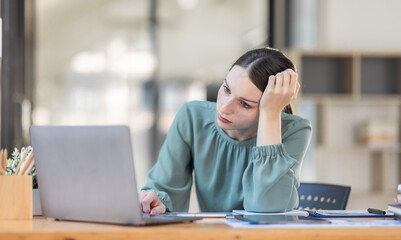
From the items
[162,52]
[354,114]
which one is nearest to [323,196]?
[354,114]

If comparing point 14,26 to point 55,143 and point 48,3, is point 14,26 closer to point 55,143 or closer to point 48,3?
point 48,3

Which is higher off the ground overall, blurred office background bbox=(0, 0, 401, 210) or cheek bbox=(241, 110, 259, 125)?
blurred office background bbox=(0, 0, 401, 210)

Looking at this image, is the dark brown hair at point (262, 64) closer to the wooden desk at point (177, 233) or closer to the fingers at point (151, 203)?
the fingers at point (151, 203)

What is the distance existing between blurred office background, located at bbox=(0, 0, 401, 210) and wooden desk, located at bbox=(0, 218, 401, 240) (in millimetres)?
4494

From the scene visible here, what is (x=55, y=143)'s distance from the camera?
62.8 inches

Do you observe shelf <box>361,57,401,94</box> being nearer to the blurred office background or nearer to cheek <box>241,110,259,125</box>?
the blurred office background

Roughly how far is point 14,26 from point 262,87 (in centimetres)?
420

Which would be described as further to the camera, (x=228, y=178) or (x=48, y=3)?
(x=48, y=3)

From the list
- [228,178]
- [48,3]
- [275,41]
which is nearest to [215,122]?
[228,178]

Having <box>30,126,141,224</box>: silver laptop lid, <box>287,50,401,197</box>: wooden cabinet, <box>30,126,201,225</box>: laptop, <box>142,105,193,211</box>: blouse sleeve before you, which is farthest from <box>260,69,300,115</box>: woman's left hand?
<box>287,50,401,197</box>: wooden cabinet

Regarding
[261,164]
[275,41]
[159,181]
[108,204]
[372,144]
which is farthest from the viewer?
[275,41]

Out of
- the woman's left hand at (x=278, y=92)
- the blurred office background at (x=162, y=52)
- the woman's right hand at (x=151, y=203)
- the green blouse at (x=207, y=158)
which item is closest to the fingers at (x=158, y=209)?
the woman's right hand at (x=151, y=203)

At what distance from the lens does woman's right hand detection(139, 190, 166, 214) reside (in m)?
1.91

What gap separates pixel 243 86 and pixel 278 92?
11 centimetres
